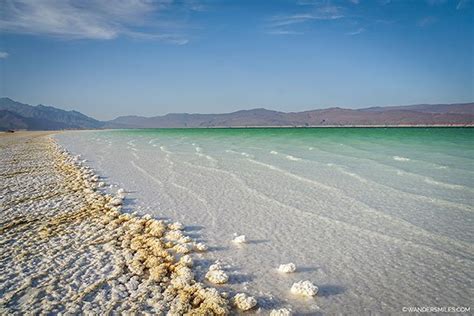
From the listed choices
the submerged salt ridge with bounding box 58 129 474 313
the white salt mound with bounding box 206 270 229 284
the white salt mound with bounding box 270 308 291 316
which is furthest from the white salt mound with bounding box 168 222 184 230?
the white salt mound with bounding box 270 308 291 316

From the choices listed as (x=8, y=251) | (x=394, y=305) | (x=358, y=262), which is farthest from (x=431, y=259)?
(x=8, y=251)

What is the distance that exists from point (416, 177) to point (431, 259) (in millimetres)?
8881

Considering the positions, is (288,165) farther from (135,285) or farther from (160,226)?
(135,285)

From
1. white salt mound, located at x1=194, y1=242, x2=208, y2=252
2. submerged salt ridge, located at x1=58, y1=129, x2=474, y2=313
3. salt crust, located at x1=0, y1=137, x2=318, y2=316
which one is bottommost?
submerged salt ridge, located at x1=58, y1=129, x2=474, y2=313

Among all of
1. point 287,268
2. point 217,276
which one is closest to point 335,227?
point 287,268

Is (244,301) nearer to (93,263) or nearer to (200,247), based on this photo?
(200,247)

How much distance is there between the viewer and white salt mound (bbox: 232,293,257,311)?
422cm

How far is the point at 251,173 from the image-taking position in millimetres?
15508

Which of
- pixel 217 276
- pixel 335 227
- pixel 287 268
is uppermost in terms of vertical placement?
pixel 217 276

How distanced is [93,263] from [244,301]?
118 inches

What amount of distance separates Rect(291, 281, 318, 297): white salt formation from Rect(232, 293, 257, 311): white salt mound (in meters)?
0.73

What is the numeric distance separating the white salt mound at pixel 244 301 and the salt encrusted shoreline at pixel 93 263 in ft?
0.52

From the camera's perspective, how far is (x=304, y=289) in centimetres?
464

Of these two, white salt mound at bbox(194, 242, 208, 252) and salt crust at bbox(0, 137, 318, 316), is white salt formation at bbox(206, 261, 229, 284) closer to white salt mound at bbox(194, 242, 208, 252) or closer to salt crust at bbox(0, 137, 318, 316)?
salt crust at bbox(0, 137, 318, 316)
